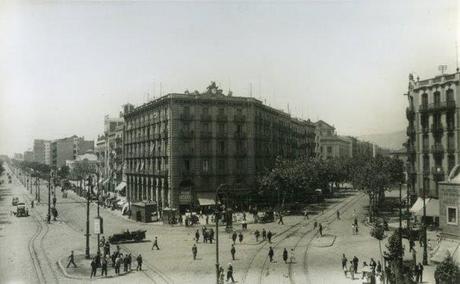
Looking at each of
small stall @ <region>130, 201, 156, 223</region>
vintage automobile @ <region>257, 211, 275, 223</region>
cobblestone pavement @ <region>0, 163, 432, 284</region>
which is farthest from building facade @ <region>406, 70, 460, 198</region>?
small stall @ <region>130, 201, 156, 223</region>

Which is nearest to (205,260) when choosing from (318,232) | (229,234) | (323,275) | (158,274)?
(158,274)

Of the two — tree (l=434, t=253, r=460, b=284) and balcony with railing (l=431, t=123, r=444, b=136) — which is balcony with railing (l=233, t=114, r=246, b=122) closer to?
balcony with railing (l=431, t=123, r=444, b=136)

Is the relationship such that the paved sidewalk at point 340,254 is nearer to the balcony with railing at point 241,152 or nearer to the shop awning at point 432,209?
the shop awning at point 432,209

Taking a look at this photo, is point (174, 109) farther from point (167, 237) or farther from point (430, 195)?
point (430, 195)

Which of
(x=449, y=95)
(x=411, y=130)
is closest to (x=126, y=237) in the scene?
(x=411, y=130)

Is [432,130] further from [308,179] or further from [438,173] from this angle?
[308,179]
